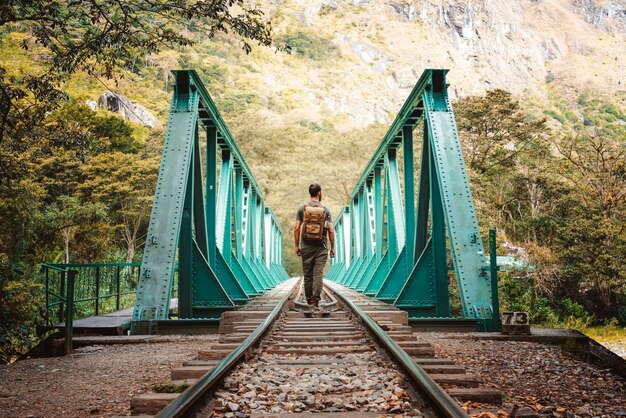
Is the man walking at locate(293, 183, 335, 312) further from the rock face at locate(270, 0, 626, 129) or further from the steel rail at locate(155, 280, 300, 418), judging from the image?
the rock face at locate(270, 0, 626, 129)

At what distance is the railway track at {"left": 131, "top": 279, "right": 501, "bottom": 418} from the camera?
2.70 metres

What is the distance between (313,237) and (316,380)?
→ 11.6 ft

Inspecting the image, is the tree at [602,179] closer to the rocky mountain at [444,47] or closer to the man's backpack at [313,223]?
the man's backpack at [313,223]

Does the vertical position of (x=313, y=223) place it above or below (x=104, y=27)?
below

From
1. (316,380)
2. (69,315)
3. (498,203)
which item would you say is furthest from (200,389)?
(498,203)

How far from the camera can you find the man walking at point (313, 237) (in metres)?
6.80

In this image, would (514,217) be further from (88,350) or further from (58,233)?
(88,350)

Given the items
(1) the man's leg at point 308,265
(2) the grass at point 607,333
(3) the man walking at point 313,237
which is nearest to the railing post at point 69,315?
(3) the man walking at point 313,237

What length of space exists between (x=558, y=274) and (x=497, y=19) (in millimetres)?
146936

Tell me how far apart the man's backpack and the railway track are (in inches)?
73.7

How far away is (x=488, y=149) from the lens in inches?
970

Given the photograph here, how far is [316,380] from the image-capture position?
11.0 ft

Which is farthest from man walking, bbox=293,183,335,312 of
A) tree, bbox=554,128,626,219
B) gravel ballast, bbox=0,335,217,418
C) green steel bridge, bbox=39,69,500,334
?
tree, bbox=554,128,626,219

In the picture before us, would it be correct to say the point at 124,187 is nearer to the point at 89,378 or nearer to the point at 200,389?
the point at 89,378
